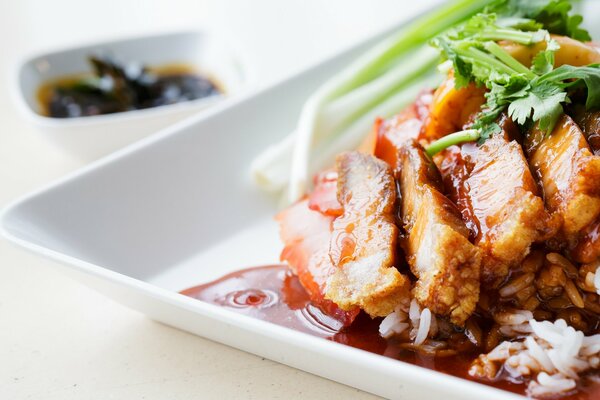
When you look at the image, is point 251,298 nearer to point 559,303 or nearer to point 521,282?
point 521,282

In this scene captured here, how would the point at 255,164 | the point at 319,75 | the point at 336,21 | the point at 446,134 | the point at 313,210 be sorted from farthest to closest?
1. the point at 336,21
2. the point at 319,75
3. the point at 255,164
4. the point at 313,210
5. the point at 446,134

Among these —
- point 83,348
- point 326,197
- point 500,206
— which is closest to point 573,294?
point 500,206

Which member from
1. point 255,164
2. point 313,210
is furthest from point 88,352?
point 255,164

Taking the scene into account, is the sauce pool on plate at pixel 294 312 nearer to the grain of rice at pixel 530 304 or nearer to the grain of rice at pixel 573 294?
the grain of rice at pixel 530 304

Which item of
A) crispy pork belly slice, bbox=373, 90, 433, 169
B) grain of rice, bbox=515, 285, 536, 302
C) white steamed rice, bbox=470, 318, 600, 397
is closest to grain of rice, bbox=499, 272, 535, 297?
grain of rice, bbox=515, 285, 536, 302

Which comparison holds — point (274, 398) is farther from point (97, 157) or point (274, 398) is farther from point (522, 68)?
point (97, 157)
